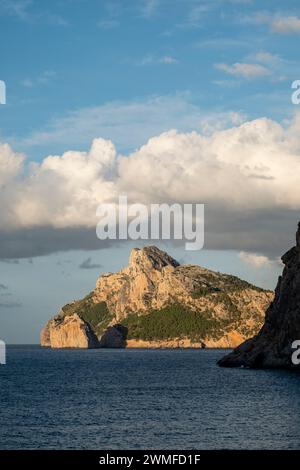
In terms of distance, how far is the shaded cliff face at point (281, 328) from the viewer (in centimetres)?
16500

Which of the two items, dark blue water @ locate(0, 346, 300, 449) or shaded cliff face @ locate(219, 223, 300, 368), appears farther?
shaded cliff face @ locate(219, 223, 300, 368)

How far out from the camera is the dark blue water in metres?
69.1

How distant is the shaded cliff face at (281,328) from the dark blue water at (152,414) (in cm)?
2168

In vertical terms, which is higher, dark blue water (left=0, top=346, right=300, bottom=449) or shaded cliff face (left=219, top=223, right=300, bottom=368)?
shaded cliff face (left=219, top=223, right=300, bottom=368)

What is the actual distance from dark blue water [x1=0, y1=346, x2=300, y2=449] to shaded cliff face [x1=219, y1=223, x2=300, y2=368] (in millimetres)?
21683

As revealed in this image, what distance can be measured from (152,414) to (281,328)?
89.3 meters

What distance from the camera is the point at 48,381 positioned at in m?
149

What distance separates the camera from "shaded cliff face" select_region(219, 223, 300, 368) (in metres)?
165

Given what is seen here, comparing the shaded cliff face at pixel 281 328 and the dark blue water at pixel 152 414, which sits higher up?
the shaded cliff face at pixel 281 328

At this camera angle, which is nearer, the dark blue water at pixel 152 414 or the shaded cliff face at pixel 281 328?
the dark blue water at pixel 152 414

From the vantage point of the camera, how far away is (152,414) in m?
88.8
